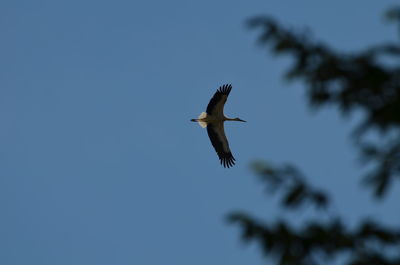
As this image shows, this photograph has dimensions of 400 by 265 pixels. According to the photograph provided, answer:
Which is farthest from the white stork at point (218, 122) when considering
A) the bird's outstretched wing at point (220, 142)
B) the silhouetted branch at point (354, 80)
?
the silhouetted branch at point (354, 80)

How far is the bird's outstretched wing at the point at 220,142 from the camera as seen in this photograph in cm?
2264

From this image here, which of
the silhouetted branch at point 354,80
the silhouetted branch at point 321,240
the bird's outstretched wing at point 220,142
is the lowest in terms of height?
the silhouetted branch at point 321,240

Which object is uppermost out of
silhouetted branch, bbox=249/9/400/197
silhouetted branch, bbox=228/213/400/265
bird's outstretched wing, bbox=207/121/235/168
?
bird's outstretched wing, bbox=207/121/235/168

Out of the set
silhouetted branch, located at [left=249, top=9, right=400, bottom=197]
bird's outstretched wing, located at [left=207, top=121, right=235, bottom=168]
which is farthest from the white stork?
silhouetted branch, located at [left=249, top=9, right=400, bottom=197]

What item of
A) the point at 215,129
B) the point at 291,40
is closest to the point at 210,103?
the point at 215,129

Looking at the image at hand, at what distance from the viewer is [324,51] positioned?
6922 mm

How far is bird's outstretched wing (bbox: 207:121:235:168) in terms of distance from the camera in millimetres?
22641

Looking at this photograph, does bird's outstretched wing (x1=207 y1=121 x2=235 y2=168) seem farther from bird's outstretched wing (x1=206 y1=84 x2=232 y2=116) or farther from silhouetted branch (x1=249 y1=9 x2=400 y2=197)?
silhouetted branch (x1=249 y1=9 x2=400 y2=197)

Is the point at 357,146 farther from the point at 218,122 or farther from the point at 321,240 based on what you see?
the point at 218,122

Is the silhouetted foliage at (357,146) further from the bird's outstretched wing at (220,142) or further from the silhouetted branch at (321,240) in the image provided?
the bird's outstretched wing at (220,142)

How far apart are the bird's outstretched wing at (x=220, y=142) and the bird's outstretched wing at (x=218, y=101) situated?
488mm

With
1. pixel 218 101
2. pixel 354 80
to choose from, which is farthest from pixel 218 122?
pixel 354 80

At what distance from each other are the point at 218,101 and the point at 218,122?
2.84 feet

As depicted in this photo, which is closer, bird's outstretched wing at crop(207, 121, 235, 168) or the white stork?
the white stork
